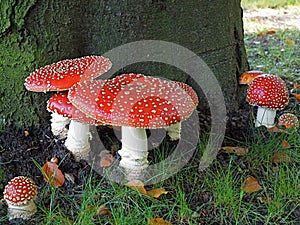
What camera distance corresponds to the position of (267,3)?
8953 millimetres

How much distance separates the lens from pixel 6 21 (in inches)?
114

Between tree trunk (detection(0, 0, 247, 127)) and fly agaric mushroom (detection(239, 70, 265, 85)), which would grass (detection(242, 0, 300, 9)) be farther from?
tree trunk (detection(0, 0, 247, 127))

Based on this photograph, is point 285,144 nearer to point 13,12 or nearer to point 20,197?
point 20,197

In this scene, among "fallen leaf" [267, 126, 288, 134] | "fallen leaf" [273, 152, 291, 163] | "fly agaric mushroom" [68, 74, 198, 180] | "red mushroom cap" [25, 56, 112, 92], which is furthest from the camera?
"fallen leaf" [267, 126, 288, 134]

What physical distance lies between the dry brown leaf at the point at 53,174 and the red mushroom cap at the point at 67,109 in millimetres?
434

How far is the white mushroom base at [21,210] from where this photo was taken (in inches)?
99.9

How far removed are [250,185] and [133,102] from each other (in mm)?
1035

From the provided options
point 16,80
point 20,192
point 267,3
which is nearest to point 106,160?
point 20,192

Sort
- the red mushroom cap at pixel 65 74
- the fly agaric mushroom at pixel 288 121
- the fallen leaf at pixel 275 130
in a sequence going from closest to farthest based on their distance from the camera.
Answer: the red mushroom cap at pixel 65 74
the fallen leaf at pixel 275 130
the fly agaric mushroom at pixel 288 121

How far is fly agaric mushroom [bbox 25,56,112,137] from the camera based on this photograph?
2.47 meters

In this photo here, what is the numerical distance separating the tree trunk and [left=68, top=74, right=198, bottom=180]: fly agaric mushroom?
664 millimetres

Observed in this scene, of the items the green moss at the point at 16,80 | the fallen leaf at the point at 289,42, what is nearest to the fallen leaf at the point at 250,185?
the green moss at the point at 16,80

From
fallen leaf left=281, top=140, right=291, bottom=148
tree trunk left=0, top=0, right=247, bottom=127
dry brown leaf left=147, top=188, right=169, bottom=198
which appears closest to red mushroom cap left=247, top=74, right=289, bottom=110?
fallen leaf left=281, top=140, right=291, bottom=148

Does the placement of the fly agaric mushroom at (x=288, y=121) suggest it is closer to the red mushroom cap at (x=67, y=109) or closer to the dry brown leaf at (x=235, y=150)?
the dry brown leaf at (x=235, y=150)
